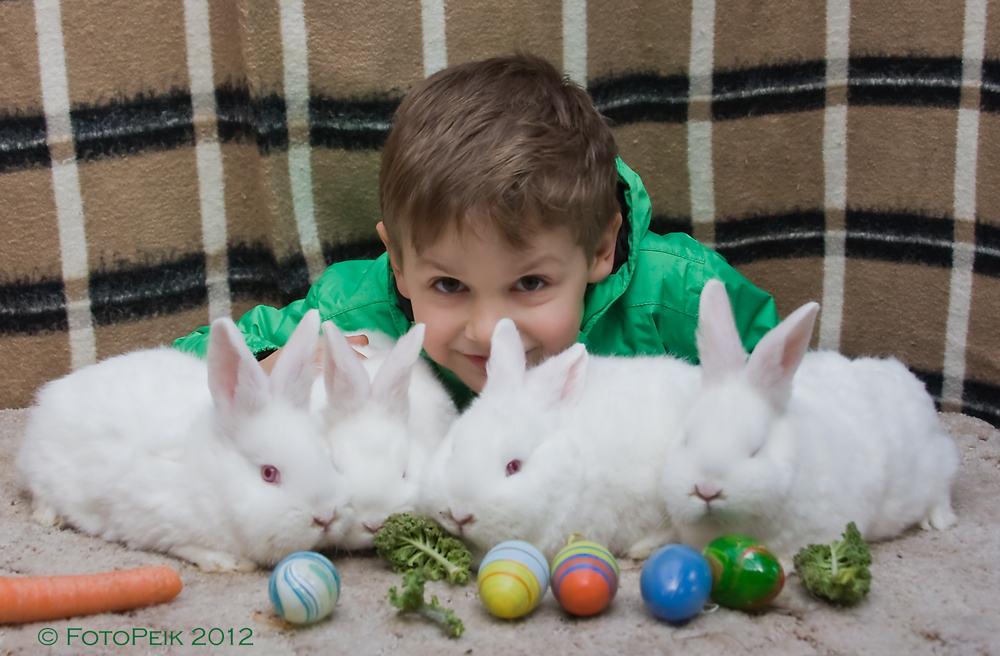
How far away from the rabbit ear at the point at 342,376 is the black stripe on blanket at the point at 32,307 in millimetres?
1074

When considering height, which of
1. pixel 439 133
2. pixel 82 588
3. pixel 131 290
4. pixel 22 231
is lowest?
pixel 82 588

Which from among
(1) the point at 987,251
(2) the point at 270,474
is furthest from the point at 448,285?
(1) the point at 987,251

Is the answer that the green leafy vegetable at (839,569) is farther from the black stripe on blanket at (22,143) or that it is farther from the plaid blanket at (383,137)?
the black stripe on blanket at (22,143)

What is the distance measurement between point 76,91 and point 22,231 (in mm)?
359

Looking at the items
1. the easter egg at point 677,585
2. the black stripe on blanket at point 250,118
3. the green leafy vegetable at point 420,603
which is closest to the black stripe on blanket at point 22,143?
the black stripe on blanket at point 250,118

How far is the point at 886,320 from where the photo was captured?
2.27m

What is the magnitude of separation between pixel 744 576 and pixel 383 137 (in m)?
1.48

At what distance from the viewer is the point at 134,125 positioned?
2.25 meters

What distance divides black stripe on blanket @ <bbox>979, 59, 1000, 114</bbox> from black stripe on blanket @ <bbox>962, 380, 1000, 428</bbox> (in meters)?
0.63

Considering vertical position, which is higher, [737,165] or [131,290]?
[737,165]

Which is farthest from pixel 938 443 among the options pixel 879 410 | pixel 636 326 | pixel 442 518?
pixel 442 518

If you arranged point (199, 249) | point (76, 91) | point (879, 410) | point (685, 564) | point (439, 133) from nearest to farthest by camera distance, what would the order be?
point (685, 564), point (879, 410), point (439, 133), point (76, 91), point (199, 249)

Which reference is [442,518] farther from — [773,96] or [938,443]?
[773,96]

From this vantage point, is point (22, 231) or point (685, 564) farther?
point (22, 231)
